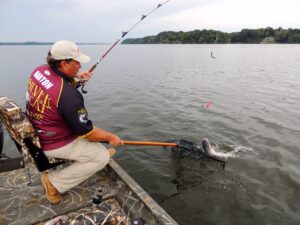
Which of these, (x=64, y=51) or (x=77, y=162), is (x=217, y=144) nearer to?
(x=77, y=162)

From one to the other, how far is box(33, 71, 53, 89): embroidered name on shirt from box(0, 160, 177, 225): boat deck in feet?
7.42

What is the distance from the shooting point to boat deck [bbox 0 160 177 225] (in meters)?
4.76

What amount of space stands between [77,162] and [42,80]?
1.62 meters

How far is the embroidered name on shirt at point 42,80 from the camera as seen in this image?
14.2ft

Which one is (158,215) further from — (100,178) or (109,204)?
(100,178)

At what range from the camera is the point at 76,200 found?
5.20 metres

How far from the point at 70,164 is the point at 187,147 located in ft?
12.6

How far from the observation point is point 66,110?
4.29 metres

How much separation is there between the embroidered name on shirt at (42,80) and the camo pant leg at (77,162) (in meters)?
1.13

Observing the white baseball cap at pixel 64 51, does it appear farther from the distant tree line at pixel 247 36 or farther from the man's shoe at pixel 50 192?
the distant tree line at pixel 247 36

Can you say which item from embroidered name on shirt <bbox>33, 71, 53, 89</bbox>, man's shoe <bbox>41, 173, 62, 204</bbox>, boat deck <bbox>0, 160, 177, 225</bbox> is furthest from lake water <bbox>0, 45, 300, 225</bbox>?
embroidered name on shirt <bbox>33, 71, 53, 89</bbox>

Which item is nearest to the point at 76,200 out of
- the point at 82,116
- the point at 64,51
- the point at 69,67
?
the point at 82,116

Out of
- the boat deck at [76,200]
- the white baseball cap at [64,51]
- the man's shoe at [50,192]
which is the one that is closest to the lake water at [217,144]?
the boat deck at [76,200]

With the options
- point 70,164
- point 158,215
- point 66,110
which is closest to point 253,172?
point 158,215
